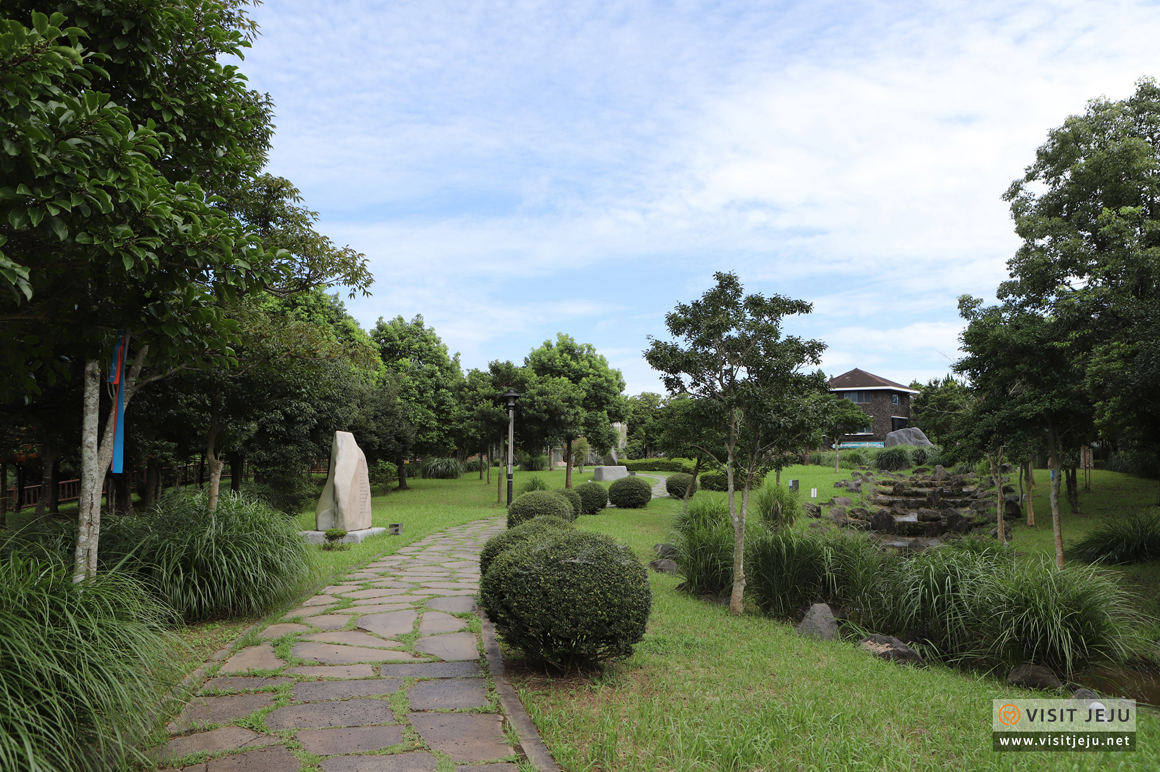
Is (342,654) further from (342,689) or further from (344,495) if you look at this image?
(344,495)

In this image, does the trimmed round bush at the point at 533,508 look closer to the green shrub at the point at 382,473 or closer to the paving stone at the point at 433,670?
the paving stone at the point at 433,670

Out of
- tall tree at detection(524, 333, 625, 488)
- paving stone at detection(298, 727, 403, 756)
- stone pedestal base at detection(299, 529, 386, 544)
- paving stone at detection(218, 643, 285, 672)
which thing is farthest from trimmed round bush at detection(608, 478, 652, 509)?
paving stone at detection(298, 727, 403, 756)

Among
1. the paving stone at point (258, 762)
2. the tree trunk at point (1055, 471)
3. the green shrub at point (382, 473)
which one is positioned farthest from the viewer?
the green shrub at point (382, 473)

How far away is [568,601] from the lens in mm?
4426

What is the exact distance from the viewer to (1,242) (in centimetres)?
262

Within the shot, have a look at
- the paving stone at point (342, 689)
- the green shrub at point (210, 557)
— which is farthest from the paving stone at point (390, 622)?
the paving stone at point (342, 689)

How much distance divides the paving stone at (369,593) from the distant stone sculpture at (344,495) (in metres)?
5.15

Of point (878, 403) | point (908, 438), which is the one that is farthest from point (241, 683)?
point (878, 403)

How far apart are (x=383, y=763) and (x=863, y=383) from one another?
2033 inches

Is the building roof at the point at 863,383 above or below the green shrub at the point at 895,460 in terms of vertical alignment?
above

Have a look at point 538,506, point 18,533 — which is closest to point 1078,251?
point 538,506

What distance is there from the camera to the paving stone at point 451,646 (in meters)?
5.15

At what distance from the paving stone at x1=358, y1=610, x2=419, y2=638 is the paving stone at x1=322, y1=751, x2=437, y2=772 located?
7.99 feet

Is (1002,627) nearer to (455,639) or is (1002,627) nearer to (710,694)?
(710,694)
